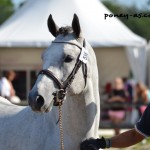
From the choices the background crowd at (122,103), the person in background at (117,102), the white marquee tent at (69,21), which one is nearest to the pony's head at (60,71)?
the background crowd at (122,103)

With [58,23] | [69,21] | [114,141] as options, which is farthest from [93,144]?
[69,21]

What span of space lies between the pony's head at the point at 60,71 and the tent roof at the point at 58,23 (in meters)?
13.5

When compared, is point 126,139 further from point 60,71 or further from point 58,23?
point 58,23

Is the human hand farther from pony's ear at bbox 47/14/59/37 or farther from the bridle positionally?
pony's ear at bbox 47/14/59/37

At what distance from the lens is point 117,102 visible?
1831cm

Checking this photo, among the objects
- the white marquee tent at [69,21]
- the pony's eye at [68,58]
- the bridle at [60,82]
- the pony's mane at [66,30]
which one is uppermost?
the white marquee tent at [69,21]

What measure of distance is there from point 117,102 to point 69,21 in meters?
2.97

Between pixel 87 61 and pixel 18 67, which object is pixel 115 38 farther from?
pixel 87 61

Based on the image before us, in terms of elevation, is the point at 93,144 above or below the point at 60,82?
below

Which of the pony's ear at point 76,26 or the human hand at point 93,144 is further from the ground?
the pony's ear at point 76,26

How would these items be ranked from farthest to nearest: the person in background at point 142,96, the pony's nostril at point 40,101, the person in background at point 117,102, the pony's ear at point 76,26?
the person in background at point 117,102 < the person in background at point 142,96 < the pony's ear at point 76,26 < the pony's nostril at point 40,101

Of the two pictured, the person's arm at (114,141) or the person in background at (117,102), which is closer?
the person's arm at (114,141)

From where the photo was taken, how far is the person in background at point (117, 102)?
58.6ft

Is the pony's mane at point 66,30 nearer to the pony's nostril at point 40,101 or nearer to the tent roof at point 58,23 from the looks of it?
the pony's nostril at point 40,101
